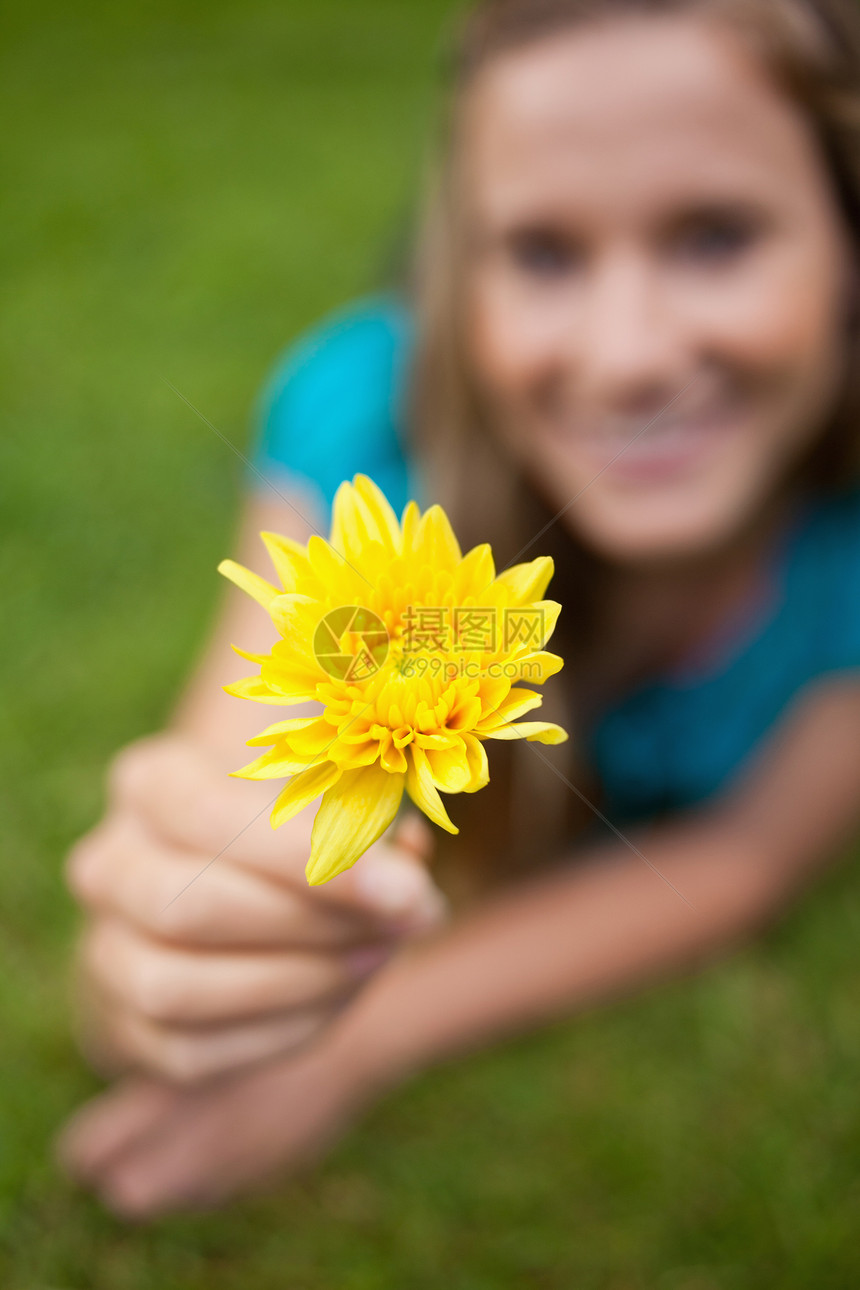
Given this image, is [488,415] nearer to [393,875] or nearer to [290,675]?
[393,875]

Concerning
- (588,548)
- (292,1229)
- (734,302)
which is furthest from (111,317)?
(292,1229)

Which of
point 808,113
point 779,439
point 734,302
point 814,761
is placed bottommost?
point 814,761

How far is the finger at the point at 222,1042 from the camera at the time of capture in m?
0.63

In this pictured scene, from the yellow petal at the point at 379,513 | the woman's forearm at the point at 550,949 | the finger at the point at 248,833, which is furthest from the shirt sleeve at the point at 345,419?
the yellow petal at the point at 379,513

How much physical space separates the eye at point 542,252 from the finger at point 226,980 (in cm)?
55

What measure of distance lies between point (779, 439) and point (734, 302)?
165 mm

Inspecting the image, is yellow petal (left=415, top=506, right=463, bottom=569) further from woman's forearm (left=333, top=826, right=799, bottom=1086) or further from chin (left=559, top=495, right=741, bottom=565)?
woman's forearm (left=333, top=826, right=799, bottom=1086)

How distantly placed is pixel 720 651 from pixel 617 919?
322 millimetres

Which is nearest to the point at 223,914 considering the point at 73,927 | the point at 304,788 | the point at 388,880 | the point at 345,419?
the point at 388,880

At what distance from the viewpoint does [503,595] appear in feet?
1.07

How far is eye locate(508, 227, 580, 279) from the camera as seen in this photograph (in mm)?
797

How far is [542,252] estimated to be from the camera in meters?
0.82

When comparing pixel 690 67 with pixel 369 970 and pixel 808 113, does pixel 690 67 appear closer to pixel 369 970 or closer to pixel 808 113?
pixel 808 113

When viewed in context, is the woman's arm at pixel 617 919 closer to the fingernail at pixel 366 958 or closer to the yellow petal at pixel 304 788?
the fingernail at pixel 366 958
